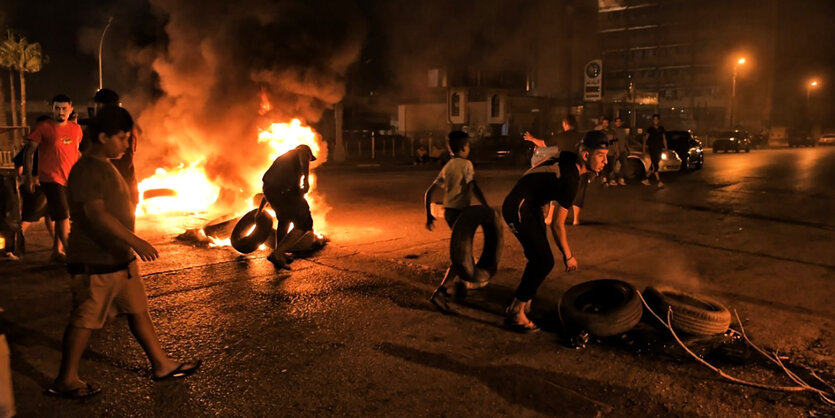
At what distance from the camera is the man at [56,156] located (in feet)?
21.2

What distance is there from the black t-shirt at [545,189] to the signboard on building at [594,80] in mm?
17684

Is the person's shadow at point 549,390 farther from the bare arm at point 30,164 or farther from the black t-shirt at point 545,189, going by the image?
the bare arm at point 30,164

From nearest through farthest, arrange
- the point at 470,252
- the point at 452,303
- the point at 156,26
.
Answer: the point at 470,252
the point at 452,303
the point at 156,26

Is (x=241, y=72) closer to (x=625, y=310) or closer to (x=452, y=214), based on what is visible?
(x=452, y=214)

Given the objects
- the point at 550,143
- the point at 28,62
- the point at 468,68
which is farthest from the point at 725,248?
the point at 28,62

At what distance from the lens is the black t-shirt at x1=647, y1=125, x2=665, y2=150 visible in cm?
1507

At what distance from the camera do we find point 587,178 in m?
9.05

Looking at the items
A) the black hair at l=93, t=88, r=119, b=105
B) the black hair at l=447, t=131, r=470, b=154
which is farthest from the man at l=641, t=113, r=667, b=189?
the black hair at l=93, t=88, r=119, b=105

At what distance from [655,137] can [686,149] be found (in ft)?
22.6

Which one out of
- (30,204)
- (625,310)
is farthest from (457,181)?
(30,204)

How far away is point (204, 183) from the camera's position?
1066cm

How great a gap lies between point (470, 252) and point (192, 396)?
8.00 feet

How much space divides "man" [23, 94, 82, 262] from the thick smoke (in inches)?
115

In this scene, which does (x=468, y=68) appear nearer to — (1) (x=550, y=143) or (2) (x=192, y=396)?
(1) (x=550, y=143)
